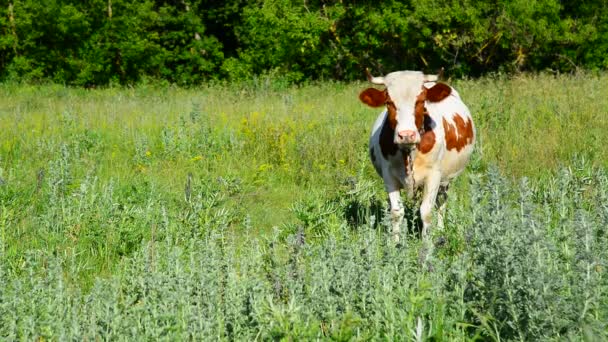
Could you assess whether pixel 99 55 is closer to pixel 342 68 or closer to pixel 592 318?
pixel 342 68

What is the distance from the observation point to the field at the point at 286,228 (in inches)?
153

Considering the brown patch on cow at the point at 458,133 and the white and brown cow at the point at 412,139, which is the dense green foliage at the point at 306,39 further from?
the white and brown cow at the point at 412,139

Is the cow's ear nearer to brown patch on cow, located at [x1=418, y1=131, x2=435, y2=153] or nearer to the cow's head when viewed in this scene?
the cow's head

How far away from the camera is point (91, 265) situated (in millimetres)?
6164

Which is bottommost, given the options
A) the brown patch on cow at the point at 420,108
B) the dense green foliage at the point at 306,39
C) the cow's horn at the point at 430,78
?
the dense green foliage at the point at 306,39

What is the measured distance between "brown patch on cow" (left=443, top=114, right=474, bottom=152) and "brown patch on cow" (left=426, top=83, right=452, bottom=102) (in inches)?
17.7

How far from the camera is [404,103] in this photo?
665 centimetres

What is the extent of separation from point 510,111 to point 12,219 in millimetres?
6942

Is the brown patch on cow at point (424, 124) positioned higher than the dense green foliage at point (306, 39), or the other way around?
the brown patch on cow at point (424, 124)

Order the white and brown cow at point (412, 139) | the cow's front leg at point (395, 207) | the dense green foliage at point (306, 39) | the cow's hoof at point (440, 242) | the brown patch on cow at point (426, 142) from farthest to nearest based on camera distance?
1. the dense green foliage at point (306, 39)
2. the brown patch on cow at point (426, 142)
3. the cow's front leg at point (395, 207)
4. the white and brown cow at point (412, 139)
5. the cow's hoof at point (440, 242)

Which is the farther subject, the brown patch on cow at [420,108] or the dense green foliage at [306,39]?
the dense green foliage at [306,39]

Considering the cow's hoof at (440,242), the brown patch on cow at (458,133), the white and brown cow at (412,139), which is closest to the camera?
the cow's hoof at (440,242)

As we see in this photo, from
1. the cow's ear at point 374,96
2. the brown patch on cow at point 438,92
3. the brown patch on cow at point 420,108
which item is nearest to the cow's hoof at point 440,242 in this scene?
the brown patch on cow at point 420,108

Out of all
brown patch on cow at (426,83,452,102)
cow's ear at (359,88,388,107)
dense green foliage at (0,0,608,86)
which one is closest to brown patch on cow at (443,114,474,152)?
brown patch on cow at (426,83,452,102)
